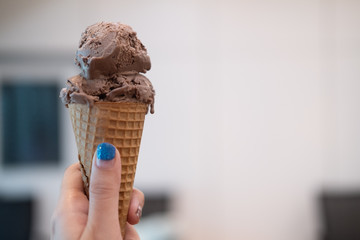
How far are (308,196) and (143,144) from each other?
195 centimetres

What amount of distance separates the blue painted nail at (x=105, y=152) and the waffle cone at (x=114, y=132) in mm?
85

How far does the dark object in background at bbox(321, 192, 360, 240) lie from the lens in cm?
329

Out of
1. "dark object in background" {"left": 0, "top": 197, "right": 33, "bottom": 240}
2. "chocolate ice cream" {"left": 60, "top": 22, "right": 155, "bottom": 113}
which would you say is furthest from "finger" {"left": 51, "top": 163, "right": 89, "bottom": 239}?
"dark object in background" {"left": 0, "top": 197, "right": 33, "bottom": 240}

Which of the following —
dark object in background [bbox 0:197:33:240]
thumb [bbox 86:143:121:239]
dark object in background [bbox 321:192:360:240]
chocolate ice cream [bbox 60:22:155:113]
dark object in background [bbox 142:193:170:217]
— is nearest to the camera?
thumb [bbox 86:143:121:239]

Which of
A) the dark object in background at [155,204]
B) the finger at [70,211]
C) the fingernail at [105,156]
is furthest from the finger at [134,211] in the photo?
the dark object in background at [155,204]

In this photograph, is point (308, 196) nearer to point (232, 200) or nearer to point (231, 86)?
point (232, 200)

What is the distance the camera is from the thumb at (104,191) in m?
0.94

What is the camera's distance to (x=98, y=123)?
1029 millimetres

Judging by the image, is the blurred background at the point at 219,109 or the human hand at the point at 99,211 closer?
the human hand at the point at 99,211

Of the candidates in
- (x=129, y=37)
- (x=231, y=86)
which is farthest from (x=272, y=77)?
(x=129, y=37)

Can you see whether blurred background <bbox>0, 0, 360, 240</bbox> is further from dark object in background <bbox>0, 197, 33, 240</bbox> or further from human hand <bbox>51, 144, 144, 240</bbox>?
human hand <bbox>51, 144, 144, 240</bbox>

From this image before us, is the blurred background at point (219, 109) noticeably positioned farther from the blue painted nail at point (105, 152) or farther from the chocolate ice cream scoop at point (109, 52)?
the blue painted nail at point (105, 152)

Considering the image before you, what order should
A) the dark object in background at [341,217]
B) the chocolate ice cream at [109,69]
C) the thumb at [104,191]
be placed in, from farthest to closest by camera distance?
the dark object in background at [341,217] → the chocolate ice cream at [109,69] → the thumb at [104,191]

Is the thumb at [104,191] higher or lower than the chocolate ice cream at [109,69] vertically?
lower
